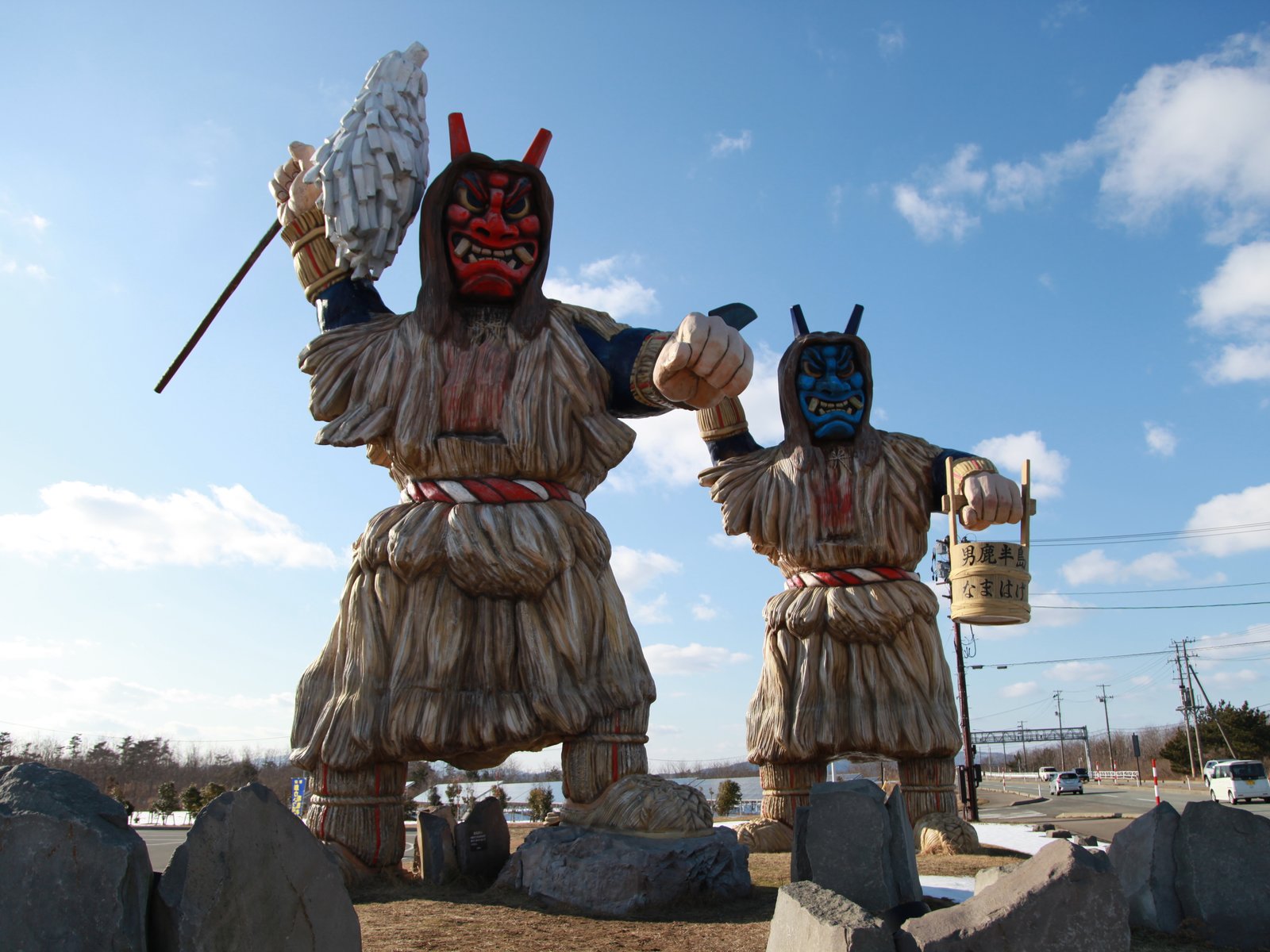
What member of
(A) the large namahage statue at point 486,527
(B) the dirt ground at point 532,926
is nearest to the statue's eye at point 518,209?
(A) the large namahage statue at point 486,527

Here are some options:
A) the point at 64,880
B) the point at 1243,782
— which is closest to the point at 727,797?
the point at 1243,782

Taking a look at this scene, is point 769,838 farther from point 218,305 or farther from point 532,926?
point 218,305

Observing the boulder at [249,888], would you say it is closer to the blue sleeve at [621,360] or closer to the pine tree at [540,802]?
the blue sleeve at [621,360]

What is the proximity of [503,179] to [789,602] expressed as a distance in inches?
111

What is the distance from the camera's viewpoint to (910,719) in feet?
18.9

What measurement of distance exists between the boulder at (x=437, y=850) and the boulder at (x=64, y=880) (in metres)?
2.42

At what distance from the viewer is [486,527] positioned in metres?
4.34

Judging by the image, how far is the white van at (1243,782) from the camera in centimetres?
1662

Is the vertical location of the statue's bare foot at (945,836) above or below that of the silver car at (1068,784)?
above

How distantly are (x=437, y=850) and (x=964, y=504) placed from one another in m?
3.03

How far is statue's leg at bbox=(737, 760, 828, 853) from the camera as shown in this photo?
234 inches

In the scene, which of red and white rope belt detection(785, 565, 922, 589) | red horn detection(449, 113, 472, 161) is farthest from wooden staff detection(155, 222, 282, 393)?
red and white rope belt detection(785, 565, 922, 589)

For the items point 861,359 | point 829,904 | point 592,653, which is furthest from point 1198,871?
point 861,359

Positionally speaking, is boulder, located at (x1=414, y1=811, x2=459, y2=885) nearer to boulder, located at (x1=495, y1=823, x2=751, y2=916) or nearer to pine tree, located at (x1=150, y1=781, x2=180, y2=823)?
boulder, located at (x1=495, y1=823, x2=751, y2=916)
